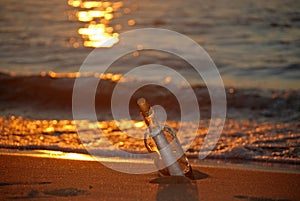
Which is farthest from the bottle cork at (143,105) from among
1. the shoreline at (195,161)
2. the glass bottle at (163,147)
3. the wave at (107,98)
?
the wave at (107,98)

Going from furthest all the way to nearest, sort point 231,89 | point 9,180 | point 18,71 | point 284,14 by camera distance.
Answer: point 284,14
point 18,71
point 231,89
point 9,180

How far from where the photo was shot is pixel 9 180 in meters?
3.52

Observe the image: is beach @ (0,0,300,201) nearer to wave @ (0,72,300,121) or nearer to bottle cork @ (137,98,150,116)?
wave @ (0,72,300,121)

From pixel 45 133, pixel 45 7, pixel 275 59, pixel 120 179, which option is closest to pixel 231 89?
pixel 275 59

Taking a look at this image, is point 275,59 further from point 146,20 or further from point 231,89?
point 146,20

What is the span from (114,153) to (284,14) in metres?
8.55

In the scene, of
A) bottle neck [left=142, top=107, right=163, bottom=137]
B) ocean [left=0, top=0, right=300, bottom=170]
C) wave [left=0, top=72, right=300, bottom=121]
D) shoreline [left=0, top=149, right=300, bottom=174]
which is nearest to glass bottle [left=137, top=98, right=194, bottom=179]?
bottle neck [left=142, top=107, right=163, bottom=137]

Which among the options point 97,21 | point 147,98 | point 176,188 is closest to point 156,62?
point 147,98

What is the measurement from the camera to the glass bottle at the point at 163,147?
3092 millimetres

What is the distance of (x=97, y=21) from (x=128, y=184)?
9232 millimetres

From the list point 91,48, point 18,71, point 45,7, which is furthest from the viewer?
point 45,7

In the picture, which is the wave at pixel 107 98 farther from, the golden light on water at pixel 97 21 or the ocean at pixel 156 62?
the golden light on water at pixel 97 21

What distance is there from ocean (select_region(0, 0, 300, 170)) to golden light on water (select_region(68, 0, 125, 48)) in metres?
0.03

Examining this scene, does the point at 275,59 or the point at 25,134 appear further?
the point at 275,59
